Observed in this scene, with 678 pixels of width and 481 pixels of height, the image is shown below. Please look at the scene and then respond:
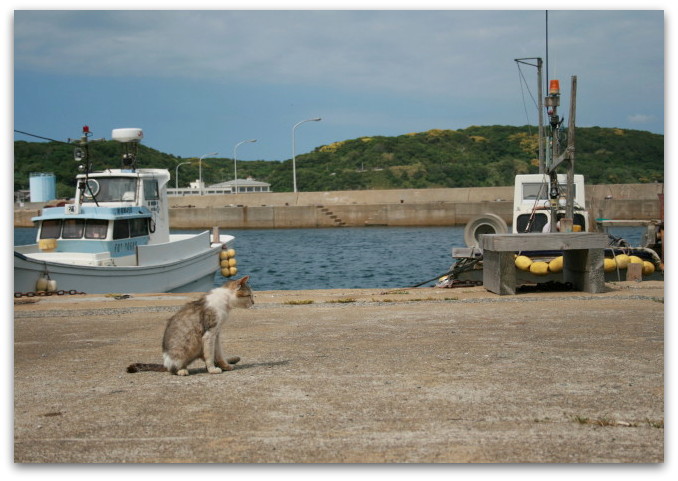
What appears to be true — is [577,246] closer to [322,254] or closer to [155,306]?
[155,306]

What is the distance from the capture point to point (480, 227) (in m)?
19.3

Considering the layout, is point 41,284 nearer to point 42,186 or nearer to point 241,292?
point 241,292

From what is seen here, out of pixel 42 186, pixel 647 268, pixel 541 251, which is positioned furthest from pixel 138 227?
pixel 42 186

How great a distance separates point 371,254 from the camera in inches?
1628

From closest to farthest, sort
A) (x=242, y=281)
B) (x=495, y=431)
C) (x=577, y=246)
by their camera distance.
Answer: (x=495, y=431)
(x=242, y=281)
(x=577, y=246)

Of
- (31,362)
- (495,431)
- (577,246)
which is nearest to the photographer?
(495,431)

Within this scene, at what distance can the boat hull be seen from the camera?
1562cm

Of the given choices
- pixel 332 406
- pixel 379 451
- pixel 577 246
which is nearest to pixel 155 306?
pixel 577 246

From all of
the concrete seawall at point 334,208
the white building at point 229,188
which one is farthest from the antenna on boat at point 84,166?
the white building at point 229,188

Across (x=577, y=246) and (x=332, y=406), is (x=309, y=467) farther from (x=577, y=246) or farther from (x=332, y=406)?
(x=577, y=246)

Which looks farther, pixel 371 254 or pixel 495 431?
pixel 371 254

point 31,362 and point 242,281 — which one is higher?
point 242,281

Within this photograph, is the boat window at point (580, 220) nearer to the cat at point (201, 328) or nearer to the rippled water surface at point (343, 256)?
the rippled water surface at point (343, 256)

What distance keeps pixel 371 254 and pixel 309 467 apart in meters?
37.2
